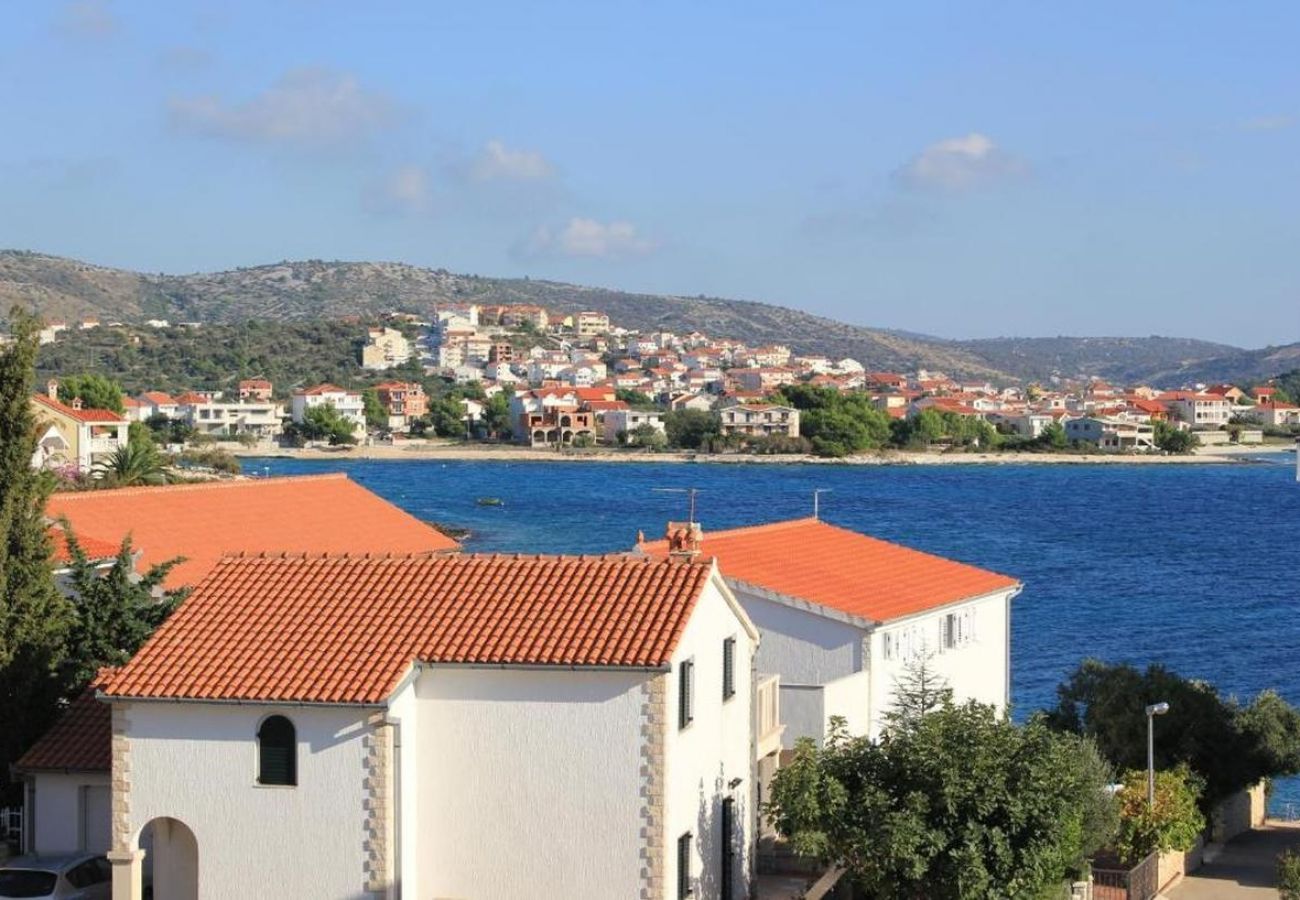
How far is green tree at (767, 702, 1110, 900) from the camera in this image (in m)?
Answer: 18.9

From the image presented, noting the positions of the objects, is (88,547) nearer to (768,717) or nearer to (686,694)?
(768,717)

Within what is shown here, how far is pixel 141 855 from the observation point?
18.7 m

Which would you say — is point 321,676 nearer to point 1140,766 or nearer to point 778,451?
point 1140,766

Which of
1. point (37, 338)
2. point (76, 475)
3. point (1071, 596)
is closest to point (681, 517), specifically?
point (1071, 596)

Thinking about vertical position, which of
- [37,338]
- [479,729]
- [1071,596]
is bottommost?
[1071,596]

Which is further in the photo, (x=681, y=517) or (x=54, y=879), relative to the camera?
(x=681, y=517)

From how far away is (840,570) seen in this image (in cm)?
3056

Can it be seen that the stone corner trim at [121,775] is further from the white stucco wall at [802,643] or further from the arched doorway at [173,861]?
the white stucco wall at [802,643]

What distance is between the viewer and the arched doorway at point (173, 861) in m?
19.2

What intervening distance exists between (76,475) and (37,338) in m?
41.4

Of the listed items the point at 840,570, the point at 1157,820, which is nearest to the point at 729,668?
the point at 1157,820

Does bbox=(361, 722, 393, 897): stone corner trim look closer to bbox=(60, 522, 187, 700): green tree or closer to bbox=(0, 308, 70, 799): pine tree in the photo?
bbox=(0, 308, 70, 799): pine tree

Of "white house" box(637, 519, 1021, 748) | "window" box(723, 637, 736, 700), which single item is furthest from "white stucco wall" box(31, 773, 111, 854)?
"white house" box(637, 519, 1021, 748)

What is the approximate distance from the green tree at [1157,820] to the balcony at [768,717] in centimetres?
474
